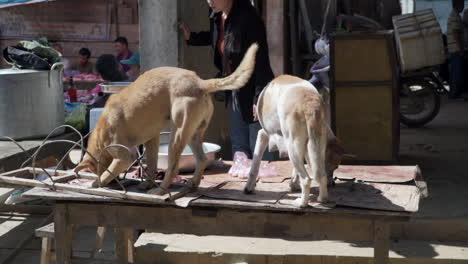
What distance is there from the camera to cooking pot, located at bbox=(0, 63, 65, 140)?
5281 mm

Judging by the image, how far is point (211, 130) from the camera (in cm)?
689

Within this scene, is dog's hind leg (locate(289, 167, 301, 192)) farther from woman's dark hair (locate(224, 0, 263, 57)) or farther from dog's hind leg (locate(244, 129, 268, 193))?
woman's dark hair (locate(224, 0, 263, 57))

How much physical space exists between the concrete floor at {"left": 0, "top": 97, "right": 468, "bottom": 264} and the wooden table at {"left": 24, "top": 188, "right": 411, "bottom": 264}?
151 centimetres

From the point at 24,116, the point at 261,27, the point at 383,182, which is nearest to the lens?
the point at 383,182

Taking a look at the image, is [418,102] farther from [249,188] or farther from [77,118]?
[249,188]

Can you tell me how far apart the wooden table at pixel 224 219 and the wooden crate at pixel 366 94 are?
3379 mm

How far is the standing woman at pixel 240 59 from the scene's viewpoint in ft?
16.0

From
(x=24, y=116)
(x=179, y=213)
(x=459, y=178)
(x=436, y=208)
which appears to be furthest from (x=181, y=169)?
(x=459, y=178)

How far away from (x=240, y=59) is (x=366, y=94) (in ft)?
6.96

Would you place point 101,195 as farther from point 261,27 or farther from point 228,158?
point 228,158

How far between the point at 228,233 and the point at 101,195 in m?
0.68

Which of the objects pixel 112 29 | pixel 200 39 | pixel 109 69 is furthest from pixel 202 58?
pixel 112 29

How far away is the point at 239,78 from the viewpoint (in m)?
3.46

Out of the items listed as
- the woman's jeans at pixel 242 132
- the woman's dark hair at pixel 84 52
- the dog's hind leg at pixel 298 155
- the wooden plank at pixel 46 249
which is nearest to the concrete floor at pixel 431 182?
the wooden plank at pixel 46 249
